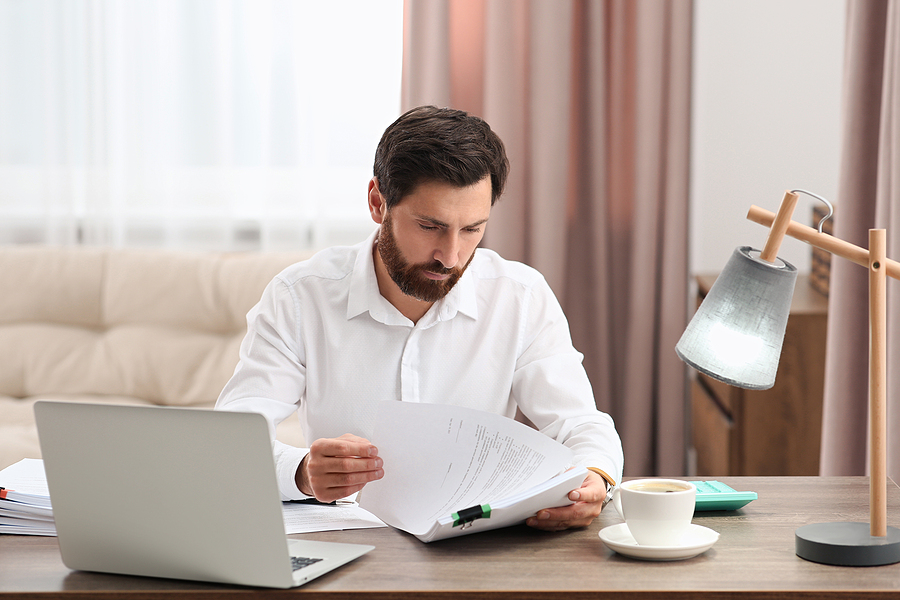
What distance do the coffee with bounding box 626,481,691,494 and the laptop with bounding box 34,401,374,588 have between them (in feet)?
1.10

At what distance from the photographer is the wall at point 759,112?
2.63m

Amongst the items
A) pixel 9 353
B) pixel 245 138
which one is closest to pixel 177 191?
pixel 245 138

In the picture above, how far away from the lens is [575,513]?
95cm

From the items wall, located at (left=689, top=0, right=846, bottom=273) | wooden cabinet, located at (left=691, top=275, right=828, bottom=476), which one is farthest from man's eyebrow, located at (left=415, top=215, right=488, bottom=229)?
wall, located at (left=689, top=0, right=846, bottom=273)

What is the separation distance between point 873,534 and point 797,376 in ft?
4.28

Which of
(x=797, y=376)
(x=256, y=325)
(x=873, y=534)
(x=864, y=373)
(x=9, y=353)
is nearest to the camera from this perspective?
(x=873, y=534)

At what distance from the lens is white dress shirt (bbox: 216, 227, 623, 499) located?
136 cm

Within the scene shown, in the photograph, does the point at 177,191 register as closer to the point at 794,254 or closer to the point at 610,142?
the point at 610,142

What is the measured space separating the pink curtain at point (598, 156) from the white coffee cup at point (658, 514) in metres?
1.76

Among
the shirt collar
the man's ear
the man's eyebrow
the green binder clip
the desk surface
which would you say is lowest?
the desk surface

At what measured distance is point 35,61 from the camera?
267 centimetres

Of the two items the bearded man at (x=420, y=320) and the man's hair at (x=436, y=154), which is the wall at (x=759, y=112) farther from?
the man's hair at (x=436, y=154)

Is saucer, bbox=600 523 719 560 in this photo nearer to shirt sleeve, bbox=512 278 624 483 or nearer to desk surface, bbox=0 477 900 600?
desk surface, bbox=0 477 900 600

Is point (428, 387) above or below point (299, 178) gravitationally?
below
